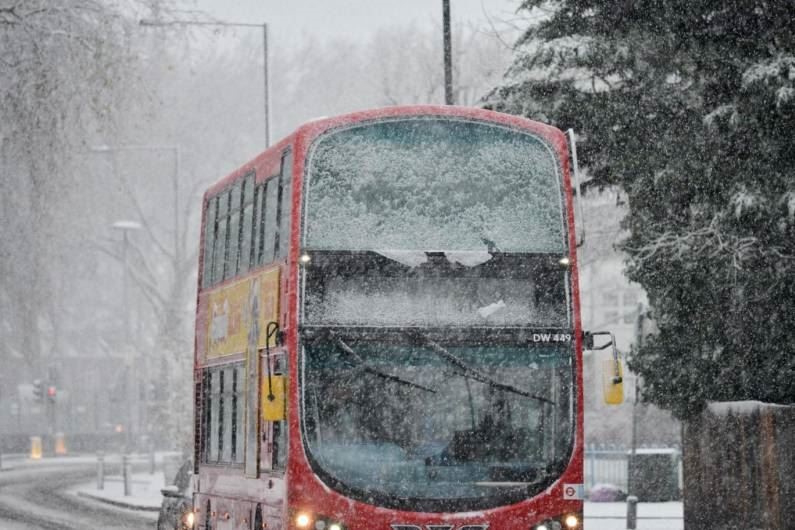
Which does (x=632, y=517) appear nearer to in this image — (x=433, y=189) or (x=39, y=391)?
(x=433, y=189)

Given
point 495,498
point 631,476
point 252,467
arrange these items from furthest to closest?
point 631,476, point 252,467, point 495,498

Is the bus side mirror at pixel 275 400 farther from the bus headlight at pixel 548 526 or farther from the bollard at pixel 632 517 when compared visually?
the bollard at pixel 632 517

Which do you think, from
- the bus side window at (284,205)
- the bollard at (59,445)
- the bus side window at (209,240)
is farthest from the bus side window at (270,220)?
the bollard at (59,445)

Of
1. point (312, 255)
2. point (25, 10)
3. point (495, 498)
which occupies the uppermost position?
point (25, 10)

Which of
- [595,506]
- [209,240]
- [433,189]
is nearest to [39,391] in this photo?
[595,506]

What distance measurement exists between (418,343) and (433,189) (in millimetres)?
1360

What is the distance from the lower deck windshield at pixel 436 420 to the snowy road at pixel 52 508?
1558 cm

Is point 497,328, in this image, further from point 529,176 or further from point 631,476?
point 631,476

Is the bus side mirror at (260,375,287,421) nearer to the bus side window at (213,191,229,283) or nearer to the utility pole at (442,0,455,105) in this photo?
the bus side window at (213,191,229,283)

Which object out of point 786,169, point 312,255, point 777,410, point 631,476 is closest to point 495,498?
point 312,255

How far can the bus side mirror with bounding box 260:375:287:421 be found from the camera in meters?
13.2

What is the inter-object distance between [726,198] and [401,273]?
902cm

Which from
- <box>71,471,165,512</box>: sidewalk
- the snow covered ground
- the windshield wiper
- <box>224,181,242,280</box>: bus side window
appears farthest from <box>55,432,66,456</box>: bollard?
the windshield wiper

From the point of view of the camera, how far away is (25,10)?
968 inches
